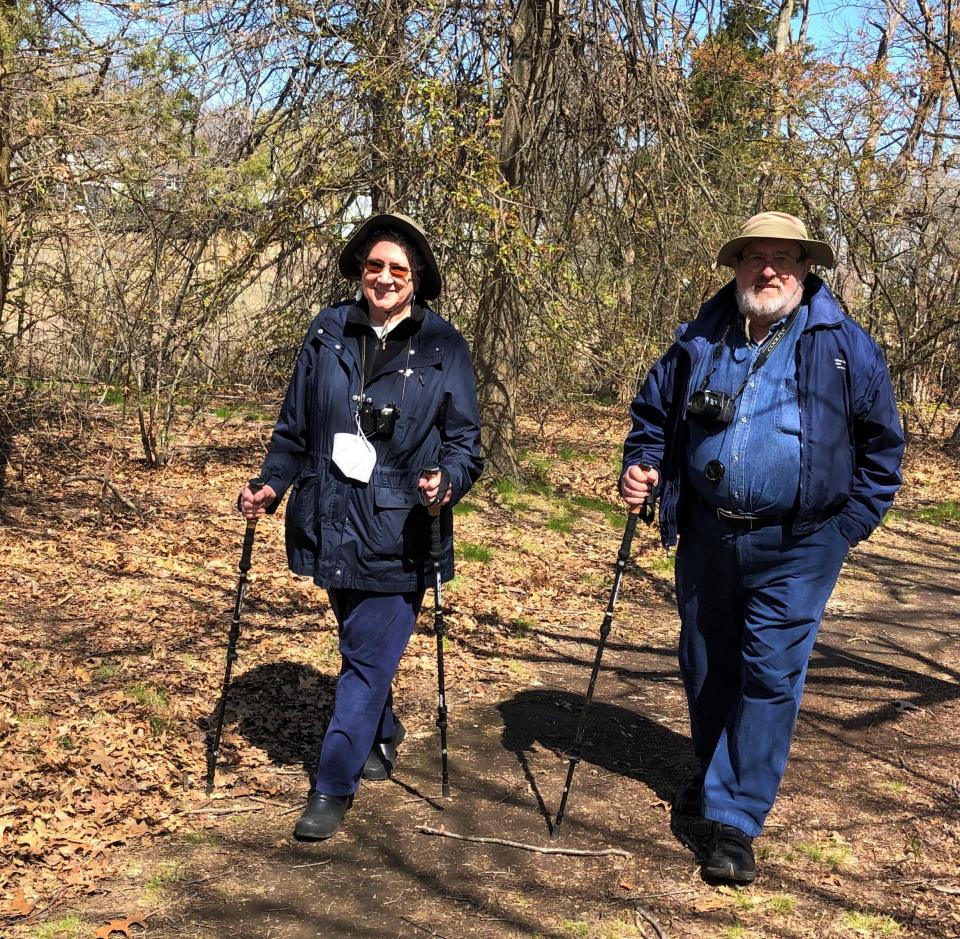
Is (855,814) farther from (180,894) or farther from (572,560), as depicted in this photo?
(572,560)

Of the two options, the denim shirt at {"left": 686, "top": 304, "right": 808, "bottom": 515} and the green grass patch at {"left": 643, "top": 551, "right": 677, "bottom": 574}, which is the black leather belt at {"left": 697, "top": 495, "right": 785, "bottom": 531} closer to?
the denim shirt at {"left": 686, "top": 304, "right": 808, "bottom": 515}

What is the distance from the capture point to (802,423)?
3.50 metres

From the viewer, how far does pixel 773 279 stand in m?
3.61

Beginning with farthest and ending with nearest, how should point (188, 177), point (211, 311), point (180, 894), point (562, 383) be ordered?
point (562, 383) < point (211, 311) < point (188, 177) < point (180, 894)

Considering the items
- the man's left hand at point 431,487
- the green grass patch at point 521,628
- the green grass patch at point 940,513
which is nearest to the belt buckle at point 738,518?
the man's left hand at point 431,487

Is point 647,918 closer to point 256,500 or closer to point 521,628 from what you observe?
point 256,500

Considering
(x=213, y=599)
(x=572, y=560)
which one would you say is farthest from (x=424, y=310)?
(x=572, y=560)

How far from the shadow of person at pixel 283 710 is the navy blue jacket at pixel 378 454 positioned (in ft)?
3.73

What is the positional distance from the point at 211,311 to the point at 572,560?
Answer: 143 inches

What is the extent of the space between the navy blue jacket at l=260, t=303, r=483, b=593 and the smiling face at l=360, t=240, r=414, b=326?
0.13 metres

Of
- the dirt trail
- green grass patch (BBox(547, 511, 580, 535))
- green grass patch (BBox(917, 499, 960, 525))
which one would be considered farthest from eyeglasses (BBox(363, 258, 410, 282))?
green grass patch (BBox(917, 499, 960, 525))

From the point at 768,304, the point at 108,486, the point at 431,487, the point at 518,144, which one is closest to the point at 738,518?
the point at 768,304

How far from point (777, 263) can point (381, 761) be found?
8.34 ft

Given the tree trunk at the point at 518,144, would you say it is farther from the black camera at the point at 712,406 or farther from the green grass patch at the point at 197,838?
the green grass patch at the point at 197,838
